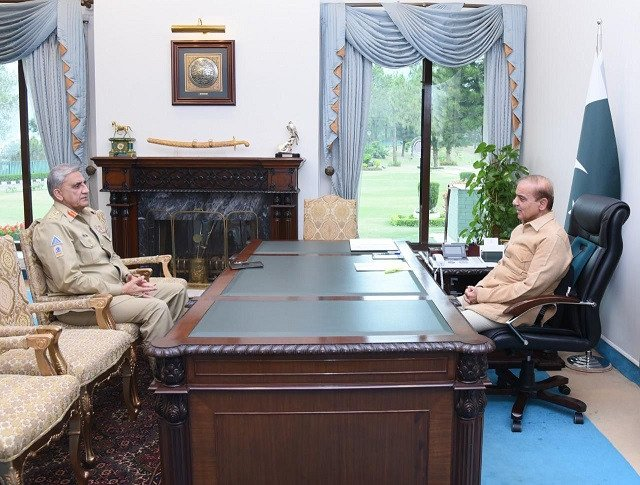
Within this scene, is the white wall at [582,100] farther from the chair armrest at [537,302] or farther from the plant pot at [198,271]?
the plant pot at [198,271]

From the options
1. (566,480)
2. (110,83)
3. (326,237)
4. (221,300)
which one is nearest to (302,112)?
(326,237)

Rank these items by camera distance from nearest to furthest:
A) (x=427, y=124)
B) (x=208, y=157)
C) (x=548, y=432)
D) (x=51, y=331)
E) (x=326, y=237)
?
(x=51, y=331)
(x=548, y=432)
(x=326, y=237)
(x=208, y=157)
(x=427, y=124)

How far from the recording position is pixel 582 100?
194 inches

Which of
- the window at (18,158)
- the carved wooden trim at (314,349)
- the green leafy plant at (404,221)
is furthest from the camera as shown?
the green leafy plant at (404,221)

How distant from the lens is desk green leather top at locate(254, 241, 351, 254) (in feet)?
Answer: 13.2

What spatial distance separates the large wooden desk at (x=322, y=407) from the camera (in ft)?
6.93

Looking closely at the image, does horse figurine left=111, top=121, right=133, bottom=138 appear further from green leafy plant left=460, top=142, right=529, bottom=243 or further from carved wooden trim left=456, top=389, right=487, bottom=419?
carved wooden trim left=456, top=389, right=487, bottom=419

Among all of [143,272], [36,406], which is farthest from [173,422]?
[143,272]

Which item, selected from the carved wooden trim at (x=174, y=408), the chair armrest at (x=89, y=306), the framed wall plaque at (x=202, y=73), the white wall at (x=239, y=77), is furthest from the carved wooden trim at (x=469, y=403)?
the framed wall plaque at (x=202, y=73)

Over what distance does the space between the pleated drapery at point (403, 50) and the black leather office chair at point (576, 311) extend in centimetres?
306

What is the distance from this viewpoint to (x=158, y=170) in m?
6.12

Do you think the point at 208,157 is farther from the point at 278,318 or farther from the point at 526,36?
the point at 278,318

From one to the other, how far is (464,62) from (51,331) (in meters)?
4.87

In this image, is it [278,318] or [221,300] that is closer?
[278,318]
